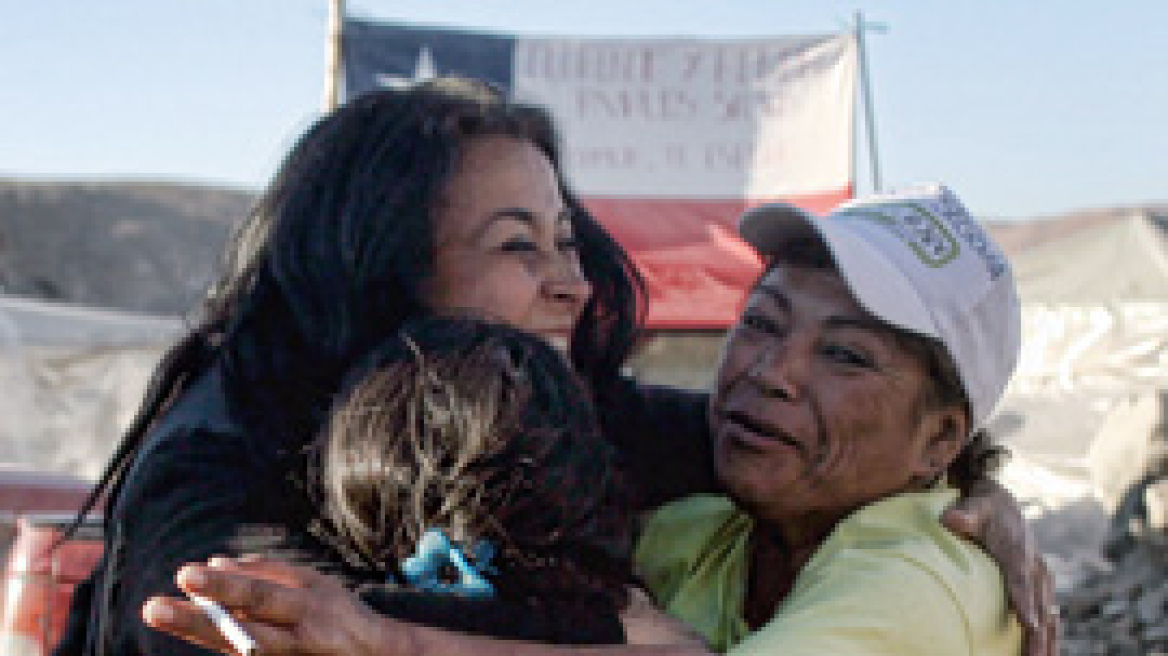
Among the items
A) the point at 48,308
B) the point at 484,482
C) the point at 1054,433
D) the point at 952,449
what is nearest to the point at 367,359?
the point at 484,482

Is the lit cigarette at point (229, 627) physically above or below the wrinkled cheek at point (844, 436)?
above

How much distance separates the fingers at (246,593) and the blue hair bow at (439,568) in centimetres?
21

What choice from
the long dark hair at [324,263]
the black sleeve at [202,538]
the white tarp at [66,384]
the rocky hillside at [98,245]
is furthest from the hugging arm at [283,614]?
the rocky hillside at [98,245]

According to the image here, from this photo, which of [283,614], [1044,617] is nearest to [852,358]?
[1044,617]

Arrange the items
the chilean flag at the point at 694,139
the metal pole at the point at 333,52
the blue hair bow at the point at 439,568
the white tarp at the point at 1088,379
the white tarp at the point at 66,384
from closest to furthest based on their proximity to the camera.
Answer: the blue hair bow at the point at 439,568
the metal pole at the point at 333,52
the chilean flag at the point at 694,139
the white tarp at the point at 66,384
the white tarp at the point at 1088,379

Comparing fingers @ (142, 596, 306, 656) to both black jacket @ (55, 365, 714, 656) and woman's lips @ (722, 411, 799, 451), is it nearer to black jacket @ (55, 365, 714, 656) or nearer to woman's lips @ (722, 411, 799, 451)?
black jacket @ (55, 365, 714, 656)

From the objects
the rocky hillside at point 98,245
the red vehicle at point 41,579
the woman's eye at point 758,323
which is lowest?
the rocky hillside at point 98,245

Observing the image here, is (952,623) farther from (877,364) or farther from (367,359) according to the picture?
(367,359)

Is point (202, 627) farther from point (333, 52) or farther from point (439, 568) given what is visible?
point (333, 52)

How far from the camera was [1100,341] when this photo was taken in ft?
41.0

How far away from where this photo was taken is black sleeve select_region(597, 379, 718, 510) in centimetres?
260

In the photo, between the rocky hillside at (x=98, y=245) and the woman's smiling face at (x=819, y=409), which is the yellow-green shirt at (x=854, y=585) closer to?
the woman's smiling face at (x=819, y=409)

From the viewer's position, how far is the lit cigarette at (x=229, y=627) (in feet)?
3.94

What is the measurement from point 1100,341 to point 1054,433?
110 cm
